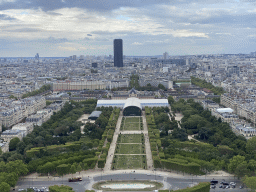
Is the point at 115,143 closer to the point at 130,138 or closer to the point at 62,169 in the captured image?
the point at 130,138

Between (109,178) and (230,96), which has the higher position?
(230,96)

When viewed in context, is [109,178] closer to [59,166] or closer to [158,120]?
[59,166]

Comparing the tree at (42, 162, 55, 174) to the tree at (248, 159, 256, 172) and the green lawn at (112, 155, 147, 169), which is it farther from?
the tree at (248, 159, 256, 172)

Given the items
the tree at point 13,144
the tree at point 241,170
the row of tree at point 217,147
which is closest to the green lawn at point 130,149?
the row of tree at point 217,147

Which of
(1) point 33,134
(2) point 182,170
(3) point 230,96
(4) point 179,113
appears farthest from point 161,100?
(2) point 182,170

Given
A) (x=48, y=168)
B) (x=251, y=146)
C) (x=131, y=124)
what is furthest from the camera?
(x=131, y=124)

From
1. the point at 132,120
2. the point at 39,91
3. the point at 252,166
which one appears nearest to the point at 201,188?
the point at 252,166
